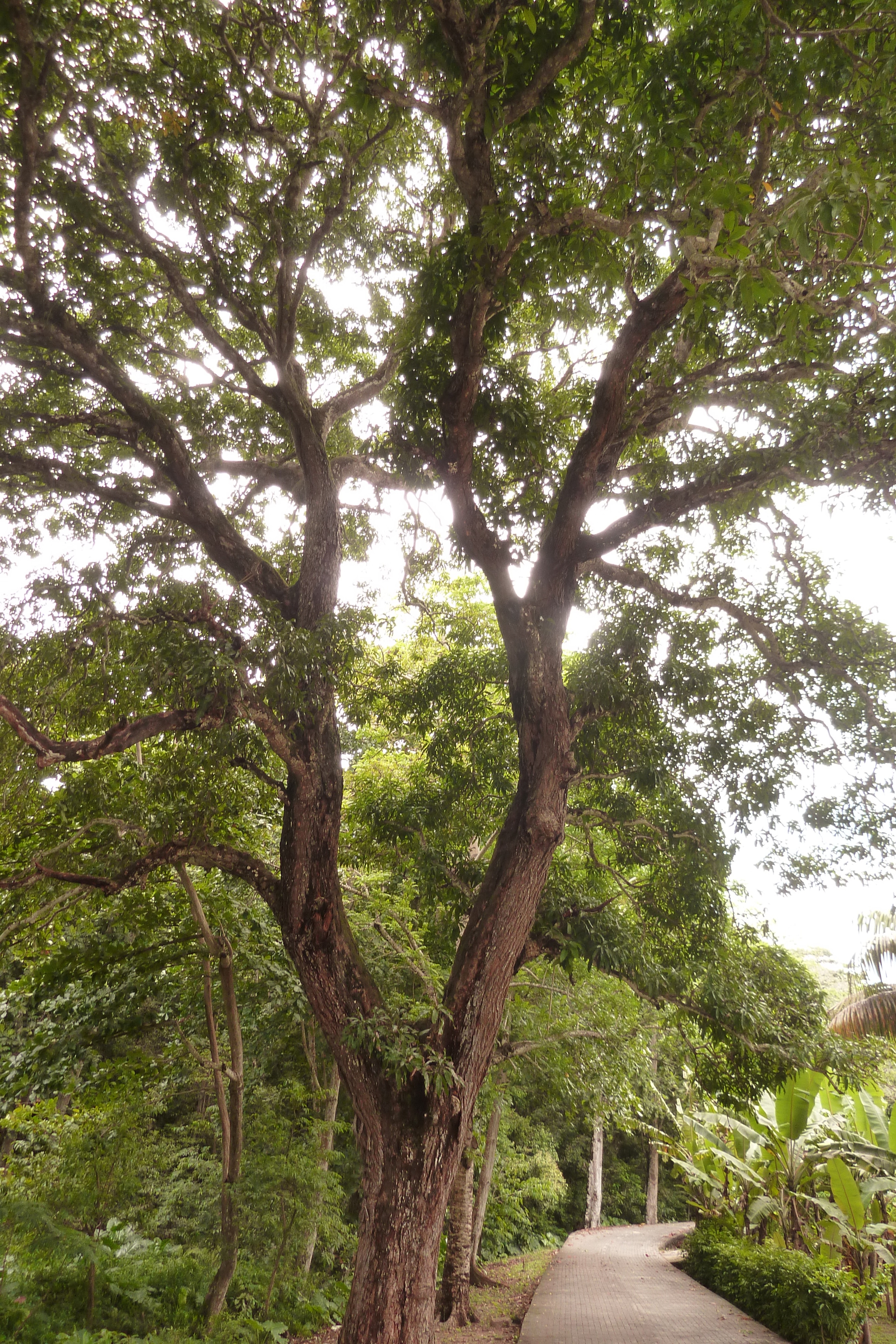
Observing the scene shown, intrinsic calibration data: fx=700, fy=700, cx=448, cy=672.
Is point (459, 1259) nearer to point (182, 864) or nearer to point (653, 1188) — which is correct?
point (182, 864)

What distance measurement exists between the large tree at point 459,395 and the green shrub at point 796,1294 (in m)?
4.85

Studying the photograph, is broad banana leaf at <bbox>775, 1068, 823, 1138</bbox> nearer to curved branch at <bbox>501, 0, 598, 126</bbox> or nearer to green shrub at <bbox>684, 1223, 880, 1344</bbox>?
green shrub at <bbox>684, 1223, 880, 1344</bbox>

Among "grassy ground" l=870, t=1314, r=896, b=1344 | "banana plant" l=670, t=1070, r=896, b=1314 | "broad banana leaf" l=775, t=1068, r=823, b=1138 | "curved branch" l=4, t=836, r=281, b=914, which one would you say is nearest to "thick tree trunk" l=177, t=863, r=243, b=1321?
"curved branch" l=4, t=836, r=281, b=914

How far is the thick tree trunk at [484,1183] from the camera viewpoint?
35.8ft

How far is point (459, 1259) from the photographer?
8438 mm

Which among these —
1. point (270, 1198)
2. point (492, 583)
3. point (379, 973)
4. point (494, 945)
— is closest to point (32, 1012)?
point (270, 1198)

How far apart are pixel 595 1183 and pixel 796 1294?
11978 millimetres

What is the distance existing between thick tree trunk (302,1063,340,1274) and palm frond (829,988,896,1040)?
6.98 metres

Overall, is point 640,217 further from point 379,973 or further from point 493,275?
point 379,973

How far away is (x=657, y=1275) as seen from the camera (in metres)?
10.9

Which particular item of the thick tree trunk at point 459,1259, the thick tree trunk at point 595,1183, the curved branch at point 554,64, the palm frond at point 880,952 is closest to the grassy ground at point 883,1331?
the palm frond at point 880,952

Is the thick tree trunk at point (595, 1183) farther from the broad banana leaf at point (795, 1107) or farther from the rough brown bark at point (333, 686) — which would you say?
the rough brown bark at point (333, 686)

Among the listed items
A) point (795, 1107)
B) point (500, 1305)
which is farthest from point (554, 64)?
point (500, 1305)

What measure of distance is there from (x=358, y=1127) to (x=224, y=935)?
2.83 metres
